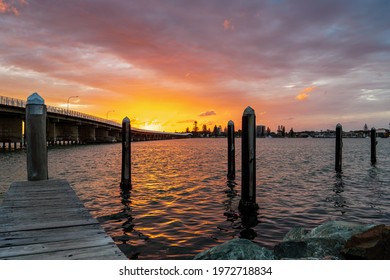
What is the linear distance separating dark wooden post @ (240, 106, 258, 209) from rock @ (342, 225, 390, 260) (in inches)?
224

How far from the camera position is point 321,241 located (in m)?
6.77

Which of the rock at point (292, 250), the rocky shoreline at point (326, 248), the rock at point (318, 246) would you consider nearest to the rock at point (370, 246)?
the rocky shoreline at point (326, 248)

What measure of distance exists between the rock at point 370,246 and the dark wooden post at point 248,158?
5694mm

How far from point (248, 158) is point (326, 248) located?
5.44 meters

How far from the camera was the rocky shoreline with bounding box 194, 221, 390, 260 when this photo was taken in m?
5.65

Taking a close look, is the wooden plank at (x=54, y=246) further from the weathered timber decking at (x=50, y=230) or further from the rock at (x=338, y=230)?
the rock at (x=338, y=230)

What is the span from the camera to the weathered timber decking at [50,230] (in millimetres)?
4125

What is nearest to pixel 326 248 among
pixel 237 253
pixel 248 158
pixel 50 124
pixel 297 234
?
pixel 297 234

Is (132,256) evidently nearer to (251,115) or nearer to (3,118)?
(251,115)

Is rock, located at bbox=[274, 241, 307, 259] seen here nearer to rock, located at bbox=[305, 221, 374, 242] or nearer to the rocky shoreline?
the rocky shoreline
